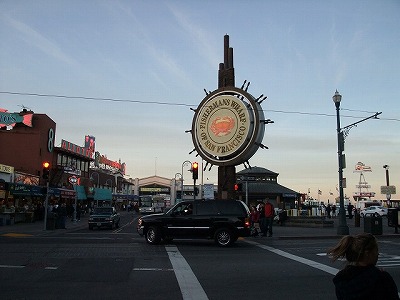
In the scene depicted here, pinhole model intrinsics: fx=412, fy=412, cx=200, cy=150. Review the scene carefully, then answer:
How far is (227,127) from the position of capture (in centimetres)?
2566

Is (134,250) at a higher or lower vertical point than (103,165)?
lower

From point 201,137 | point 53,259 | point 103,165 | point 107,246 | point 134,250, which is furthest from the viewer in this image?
point 103,165

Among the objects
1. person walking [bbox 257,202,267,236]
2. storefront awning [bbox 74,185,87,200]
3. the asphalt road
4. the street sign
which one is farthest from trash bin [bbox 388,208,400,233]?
storefront awning [bbox 74,185,87,200]

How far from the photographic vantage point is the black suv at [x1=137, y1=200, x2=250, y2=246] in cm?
1698

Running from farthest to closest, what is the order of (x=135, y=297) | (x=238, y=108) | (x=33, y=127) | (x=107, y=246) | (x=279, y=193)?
(x=279, y=193), (x=33, y=127), (x=238, y=108), (x=107, y=246), (x=135, y=297)

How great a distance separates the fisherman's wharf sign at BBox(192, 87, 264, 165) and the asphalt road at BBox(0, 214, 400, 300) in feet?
31.4

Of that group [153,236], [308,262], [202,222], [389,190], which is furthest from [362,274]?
[389,190]

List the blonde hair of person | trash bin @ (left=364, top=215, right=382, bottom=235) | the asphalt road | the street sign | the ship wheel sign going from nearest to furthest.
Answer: the blonde hair of person → the asphalt road → trash bin @ (left=364, top=215, right=382, bottom=235) → the ship wheel sign → the street sign

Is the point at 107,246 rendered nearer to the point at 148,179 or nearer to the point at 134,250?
the point at 134,250

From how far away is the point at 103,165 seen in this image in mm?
86375

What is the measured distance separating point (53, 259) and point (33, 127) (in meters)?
34.1

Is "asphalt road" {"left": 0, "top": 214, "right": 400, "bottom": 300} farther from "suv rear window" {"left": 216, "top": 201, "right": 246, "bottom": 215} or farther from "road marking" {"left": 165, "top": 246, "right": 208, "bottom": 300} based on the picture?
"suv rear window" {"left": 216, "top": 201, "right": 246, "bottom": 215}

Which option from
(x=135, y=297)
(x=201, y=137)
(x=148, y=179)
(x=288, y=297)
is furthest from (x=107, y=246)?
(x=148, y=179)

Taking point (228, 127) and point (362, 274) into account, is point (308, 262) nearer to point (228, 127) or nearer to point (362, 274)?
point (362, 274)
